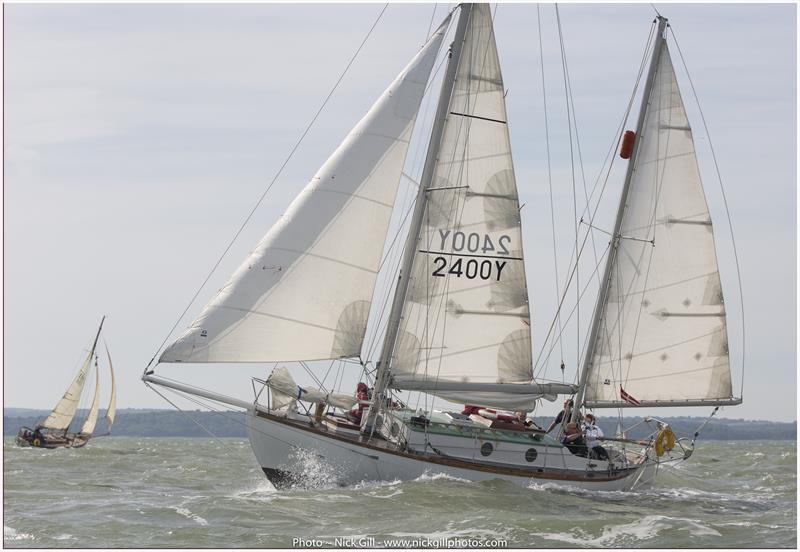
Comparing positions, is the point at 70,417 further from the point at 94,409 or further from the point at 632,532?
the point at 632,532

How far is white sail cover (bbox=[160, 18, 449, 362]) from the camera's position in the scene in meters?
24.4

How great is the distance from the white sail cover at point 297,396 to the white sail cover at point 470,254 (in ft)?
5.18

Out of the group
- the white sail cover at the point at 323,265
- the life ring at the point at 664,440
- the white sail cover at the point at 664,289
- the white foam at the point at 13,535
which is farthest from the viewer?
the white sail cover at the point at 664,289

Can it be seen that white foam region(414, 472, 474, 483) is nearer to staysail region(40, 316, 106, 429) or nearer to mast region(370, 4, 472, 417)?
mast region(370, 4, 472, 417)

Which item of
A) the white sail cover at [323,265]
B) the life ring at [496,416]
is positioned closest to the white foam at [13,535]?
the white sail cover at [323,265]

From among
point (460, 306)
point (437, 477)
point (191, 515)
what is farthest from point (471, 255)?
point (191, 515)

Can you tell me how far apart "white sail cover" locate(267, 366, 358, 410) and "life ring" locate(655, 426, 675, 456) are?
8158 mm

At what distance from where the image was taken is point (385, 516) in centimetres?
2222

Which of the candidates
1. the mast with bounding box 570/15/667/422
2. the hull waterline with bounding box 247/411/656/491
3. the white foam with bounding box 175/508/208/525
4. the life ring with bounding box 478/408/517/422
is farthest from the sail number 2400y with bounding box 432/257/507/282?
the white foam with bounding box 175/508/208/525

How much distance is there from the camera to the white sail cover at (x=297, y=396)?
26.3 m

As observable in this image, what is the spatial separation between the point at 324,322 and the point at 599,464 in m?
8.07

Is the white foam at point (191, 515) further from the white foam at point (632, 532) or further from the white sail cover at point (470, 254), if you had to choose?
the white foam at point (632, 532)

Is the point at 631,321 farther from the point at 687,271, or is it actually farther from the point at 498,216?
the point at 498,216

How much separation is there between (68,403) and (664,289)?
49.2 meters
